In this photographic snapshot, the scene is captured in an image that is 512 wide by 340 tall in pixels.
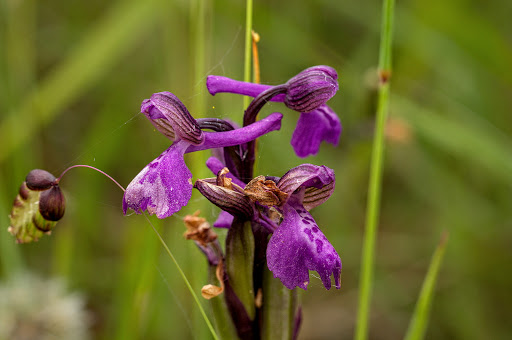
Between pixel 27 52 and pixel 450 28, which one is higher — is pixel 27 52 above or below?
below

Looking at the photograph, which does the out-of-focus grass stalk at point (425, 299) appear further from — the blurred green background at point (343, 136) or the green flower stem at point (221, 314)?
the blurred green background at point (343, 136)

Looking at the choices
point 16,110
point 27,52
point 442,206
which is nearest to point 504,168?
point 442,206

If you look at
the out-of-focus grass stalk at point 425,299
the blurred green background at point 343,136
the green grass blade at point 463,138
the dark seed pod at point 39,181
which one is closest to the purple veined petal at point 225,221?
the dark seed pod at point 39,181

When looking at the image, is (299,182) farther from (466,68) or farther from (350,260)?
(466,68)

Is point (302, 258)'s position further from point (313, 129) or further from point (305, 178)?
point (313, 129)

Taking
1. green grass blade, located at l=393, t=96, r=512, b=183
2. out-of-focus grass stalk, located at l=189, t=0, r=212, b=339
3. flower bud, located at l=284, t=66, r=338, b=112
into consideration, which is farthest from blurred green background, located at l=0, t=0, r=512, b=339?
flower bud, located at l=284, t=66, r=338, b=112

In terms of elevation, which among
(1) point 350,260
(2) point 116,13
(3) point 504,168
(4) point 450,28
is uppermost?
(4) point 450,28

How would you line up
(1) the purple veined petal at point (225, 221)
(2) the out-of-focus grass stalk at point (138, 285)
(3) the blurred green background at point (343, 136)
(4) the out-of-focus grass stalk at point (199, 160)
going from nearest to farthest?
(1) the purple veined petal at point (225, 221) < (4) the out-of-focus grass stalk at point (199, 160) < (2) the out-of-focus grass stalk at point (138, 285) < (3) the blurred green background at point (343, 136)

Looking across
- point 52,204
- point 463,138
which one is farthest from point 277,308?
point 463,138
